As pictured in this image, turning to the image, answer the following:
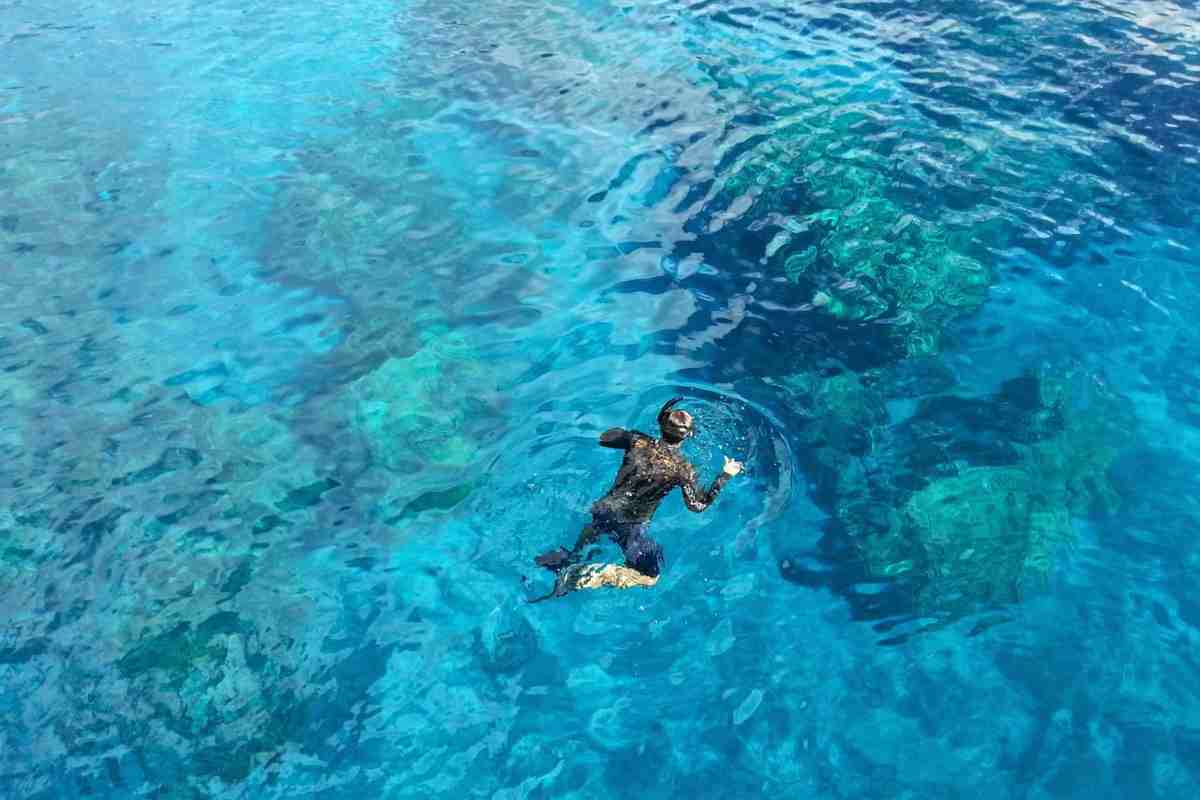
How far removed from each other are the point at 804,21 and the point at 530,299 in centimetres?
1064

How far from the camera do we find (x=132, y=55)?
1773cm

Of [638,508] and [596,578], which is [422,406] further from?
[596,578]

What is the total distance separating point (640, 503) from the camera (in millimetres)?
7672

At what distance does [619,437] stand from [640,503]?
0.65 metres

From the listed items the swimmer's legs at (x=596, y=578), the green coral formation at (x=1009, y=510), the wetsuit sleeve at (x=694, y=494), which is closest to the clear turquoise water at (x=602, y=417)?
the green coral formation at (x=1009, y=510)

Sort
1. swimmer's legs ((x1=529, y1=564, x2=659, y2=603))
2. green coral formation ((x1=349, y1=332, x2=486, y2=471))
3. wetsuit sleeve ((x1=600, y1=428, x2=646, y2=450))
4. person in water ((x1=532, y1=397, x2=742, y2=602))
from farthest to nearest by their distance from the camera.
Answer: green coral formation ((x1=349, y1=332, x2=486, y2=471)), wetsuit sleeve ((x1=600, y1=428, x2=646, y2=450)), person in water ((x1=532, y1=397, x2=742, y2=602)), swimmer's legs ((x1=529, y1=564, x2=659, y2=603))

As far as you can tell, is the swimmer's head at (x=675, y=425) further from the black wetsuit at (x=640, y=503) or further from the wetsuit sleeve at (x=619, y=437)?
the wetsuit sleeve at (x=619, y=437)

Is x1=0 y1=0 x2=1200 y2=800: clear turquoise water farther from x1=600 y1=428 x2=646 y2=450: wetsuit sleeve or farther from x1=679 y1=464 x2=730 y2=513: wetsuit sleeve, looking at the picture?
x1=600 y1=428 x2=646 y2=450: wetsuit sleeve

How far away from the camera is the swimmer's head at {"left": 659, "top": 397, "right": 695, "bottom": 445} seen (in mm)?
7652

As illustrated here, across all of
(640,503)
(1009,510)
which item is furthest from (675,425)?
(1009,510)

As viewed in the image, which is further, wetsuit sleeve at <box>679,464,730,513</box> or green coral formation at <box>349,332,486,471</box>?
green coral formation at <box>349,332,486,471</box>

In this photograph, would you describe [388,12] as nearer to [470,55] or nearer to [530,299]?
[470,55]

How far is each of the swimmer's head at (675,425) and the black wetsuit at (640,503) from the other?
131 mm

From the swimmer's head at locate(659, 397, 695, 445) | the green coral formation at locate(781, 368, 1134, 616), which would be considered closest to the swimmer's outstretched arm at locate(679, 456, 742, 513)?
the swimmer's head at locate(659, 397, 695, 445)
